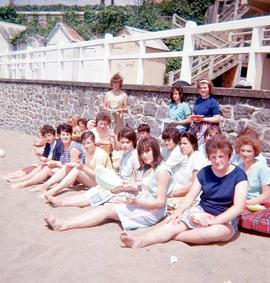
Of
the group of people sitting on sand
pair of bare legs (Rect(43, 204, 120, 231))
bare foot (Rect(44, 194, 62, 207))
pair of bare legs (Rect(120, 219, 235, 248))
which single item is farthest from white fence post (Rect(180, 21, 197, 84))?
pair of bare legs (Rect(120, 219, 235, 248))

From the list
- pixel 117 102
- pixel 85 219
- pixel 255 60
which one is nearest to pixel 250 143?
pixel 85 219

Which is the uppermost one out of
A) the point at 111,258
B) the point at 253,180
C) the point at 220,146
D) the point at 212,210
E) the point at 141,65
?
the point at 141,65

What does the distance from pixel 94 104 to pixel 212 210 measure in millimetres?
6654

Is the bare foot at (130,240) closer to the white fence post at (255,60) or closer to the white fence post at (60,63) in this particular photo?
the white fence post at (255,60)

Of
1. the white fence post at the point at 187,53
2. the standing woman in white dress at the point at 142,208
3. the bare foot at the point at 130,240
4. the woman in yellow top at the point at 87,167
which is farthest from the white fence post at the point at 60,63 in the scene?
the bare foot at the point at 130,240

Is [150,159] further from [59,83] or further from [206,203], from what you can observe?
[59,83]

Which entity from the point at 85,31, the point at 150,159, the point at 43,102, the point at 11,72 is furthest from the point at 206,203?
the point at 85,31

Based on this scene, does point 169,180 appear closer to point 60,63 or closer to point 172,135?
point 172,135

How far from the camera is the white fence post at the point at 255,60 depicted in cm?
575

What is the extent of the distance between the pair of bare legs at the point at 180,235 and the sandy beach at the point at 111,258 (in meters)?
0.06

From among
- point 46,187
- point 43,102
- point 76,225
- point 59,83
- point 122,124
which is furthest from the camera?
point 43,102

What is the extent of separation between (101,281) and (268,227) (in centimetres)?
170

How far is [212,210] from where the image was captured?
3648 millimetres

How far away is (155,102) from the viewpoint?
7434 mm
